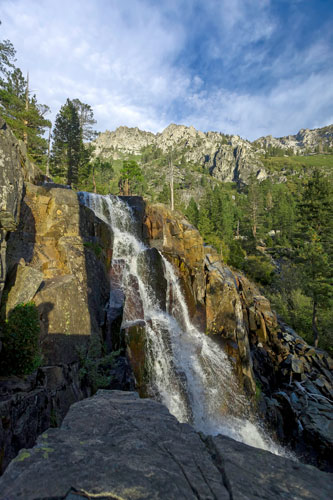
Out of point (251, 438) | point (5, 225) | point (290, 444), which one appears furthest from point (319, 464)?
point (5, 225)

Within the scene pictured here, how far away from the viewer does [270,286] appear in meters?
37.5

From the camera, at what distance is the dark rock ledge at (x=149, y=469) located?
1924mm

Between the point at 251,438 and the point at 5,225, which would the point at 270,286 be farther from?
the point at 5,225

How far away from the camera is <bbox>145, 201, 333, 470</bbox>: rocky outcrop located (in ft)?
47.9

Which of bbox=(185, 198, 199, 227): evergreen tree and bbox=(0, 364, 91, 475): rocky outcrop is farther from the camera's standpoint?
bbox=(185, 198, 199, 227): evergreen tree

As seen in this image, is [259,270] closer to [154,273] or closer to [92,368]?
[154,273]

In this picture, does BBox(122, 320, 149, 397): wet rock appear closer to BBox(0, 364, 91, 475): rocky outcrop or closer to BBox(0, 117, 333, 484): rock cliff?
BBox(0, 117, 333, 484): rock cliff

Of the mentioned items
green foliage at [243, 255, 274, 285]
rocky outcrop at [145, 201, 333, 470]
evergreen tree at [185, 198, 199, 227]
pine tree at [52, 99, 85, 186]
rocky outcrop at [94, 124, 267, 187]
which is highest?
rocky outcrop at [94, 124, 267, 187]

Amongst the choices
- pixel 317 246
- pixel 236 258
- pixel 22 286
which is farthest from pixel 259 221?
pixel 22 286

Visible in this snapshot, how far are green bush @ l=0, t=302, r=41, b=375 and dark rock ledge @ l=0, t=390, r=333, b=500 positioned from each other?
4788mm

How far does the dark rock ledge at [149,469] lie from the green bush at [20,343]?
4.79m

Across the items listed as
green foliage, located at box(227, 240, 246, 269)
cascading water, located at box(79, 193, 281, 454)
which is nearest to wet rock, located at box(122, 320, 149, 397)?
cascading water, located at box(79, 193, 281, 454)

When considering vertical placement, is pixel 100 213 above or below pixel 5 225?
above

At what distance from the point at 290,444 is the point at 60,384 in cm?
1581
